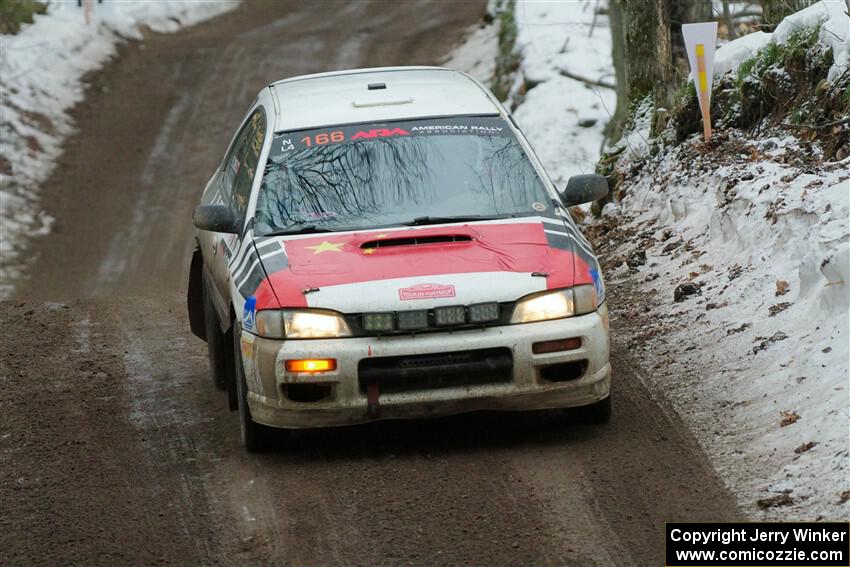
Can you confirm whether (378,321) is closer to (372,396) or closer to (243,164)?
(372,396)

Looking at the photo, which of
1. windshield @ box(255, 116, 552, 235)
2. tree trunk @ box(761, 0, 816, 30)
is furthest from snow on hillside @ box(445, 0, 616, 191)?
windshield @ box(255, 116, 552, 235)

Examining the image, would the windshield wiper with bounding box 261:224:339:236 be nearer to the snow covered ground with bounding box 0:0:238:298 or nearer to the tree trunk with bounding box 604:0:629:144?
the tree trunk with bounding box 604:0:629:144

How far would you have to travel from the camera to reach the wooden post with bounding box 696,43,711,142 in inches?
406

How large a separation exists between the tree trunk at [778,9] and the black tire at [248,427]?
258 inches

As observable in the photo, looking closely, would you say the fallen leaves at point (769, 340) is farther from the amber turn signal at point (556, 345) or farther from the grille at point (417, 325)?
the grille at point (417, 325)

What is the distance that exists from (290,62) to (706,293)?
18.3m

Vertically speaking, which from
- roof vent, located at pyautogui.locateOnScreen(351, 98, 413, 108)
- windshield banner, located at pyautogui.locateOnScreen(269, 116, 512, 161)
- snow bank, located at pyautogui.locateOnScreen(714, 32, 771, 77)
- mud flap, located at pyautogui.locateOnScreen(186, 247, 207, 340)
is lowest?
mud flap, located at pyautogui.locateOnScreen(186, 247, 207, 340)

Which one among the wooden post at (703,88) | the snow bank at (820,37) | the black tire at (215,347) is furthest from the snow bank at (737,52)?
the black tire at (215,347)

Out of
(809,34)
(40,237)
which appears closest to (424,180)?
(809,34)

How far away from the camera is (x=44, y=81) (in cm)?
2342

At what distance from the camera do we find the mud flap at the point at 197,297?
30.2 ft

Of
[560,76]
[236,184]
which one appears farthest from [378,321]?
[560,76]

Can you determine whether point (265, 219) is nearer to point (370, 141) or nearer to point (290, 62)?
point (370, 141)

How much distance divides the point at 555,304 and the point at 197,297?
135 inches
